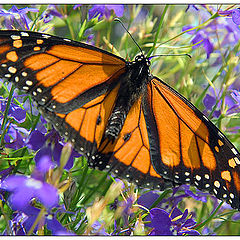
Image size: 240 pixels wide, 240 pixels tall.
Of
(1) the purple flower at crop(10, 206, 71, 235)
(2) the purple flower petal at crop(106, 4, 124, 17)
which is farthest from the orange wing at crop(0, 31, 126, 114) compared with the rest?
(1) the purple flower at crop(10, 206, 71, 235)

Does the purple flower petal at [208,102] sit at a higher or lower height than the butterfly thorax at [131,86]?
lower

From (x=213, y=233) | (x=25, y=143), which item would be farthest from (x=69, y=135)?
(x=213, y=233)

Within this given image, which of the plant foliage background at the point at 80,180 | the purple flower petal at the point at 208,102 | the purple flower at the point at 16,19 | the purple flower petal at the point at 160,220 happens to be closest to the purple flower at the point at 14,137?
the plant foliage background at the point at 80,180

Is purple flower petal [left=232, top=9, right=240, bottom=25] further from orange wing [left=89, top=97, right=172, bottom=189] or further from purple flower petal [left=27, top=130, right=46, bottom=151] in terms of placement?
purple flower petal [left=27, top=130, right=46, bottom=151]

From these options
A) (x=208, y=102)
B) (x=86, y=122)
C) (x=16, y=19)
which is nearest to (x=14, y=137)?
(x=86, y=122)

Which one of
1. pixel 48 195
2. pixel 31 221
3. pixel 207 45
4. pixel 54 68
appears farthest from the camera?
pixel 207 45

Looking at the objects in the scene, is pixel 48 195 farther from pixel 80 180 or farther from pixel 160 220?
pixel 80 180

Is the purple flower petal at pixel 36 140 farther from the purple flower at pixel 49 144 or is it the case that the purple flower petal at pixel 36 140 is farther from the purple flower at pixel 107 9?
the purple flower at pixel 107 9
